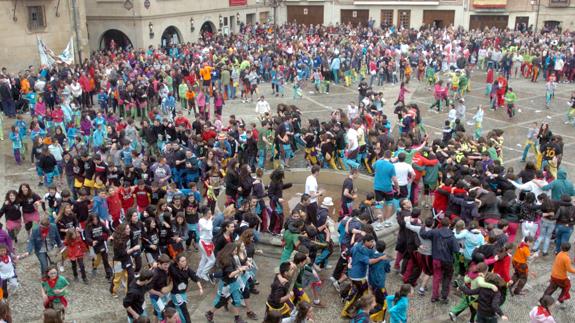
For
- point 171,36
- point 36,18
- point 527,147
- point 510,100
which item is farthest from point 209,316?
point 171,36

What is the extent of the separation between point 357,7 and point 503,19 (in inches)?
482

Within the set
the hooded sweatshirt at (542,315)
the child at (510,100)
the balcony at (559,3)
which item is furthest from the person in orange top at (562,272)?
the balcony at (559,3)

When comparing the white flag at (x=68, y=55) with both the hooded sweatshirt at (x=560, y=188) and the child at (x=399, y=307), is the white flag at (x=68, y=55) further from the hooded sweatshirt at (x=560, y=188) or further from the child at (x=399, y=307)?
the child at (x=399, y=307)

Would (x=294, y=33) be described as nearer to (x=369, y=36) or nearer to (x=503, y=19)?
(x=369, y=36)

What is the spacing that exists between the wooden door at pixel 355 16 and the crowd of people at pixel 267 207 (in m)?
29.6

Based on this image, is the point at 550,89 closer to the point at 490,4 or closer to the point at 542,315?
the point at 542,315

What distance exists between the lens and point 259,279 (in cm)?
1123

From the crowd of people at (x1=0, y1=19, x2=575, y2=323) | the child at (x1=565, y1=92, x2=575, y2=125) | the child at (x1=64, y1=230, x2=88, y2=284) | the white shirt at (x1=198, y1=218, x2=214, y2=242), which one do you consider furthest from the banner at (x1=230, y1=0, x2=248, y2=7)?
the white shirt at (x1=198, y1=218, x2=214, y2=242)

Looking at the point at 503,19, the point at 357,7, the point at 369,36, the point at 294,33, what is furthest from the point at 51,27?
the point at 503,19

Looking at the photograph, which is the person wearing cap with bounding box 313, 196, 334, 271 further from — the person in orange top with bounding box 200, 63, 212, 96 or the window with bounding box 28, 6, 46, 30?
the window with bounding box 28, 6, 46, 30

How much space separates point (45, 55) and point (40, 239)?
18.9 meters

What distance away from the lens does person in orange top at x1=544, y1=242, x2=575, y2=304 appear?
9.60m

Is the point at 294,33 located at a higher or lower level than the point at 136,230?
higher

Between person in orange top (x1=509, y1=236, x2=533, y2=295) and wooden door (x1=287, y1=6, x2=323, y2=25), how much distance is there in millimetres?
44456
